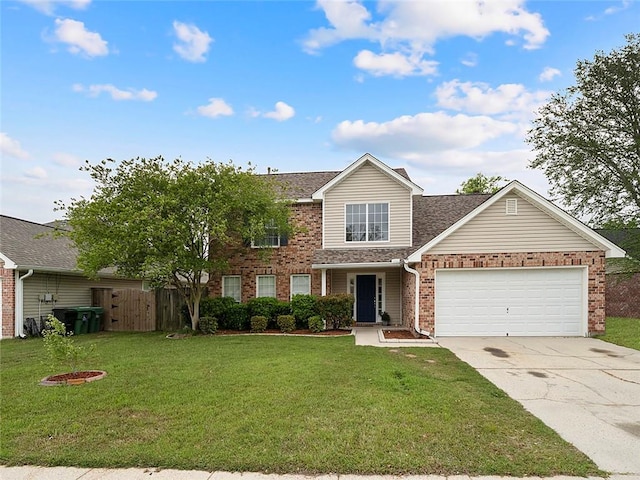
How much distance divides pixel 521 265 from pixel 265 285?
32.3 feet

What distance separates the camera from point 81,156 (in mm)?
12922

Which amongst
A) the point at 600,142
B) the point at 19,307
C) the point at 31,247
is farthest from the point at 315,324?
the point at 600,142

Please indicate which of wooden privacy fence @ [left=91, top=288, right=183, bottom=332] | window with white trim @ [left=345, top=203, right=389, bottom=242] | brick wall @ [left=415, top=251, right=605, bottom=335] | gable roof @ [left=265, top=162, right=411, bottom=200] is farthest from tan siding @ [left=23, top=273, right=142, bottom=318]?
brick wall @ [left=415, top=251, right=605, bottom=335]

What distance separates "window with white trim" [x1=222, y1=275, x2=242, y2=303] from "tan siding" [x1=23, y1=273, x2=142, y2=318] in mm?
6321

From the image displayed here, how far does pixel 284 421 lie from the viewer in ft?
15.9

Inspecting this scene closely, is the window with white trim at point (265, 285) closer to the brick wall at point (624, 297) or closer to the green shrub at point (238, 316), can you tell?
the green shrub at point (238, 316)

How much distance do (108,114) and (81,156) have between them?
188 cm

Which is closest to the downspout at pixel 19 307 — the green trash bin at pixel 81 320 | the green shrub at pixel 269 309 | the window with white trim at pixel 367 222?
the green trash bin at pixel 81 320

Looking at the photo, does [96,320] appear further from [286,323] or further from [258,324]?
[286,323]

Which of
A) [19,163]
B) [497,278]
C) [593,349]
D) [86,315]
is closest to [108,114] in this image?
[19,163]

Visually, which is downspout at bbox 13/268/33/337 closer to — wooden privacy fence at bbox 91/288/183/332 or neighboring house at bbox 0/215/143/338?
neighboring house at bbox 0/215/143/338

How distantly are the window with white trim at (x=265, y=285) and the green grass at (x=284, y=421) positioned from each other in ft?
25.7

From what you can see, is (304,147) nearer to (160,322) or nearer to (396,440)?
(160,322)

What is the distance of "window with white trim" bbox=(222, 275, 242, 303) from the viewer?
651 inches
